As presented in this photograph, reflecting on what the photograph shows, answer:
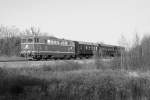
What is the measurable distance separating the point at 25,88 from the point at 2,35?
51494 mm

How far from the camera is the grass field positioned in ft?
43.2

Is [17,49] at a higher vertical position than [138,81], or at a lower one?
higher

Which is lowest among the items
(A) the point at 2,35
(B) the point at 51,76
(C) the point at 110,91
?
(C) the point at 110,91

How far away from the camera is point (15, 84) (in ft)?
46.6

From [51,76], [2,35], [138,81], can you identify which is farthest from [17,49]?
[138,81]

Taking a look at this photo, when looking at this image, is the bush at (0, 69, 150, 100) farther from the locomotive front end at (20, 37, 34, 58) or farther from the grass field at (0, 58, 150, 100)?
the locomotive front end at (20, 37, 34, 58)

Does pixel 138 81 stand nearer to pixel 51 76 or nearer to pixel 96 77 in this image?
pixel 96 77

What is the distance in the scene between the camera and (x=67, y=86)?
15.1m

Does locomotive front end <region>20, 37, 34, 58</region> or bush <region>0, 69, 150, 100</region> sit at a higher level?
locomotive front end <region>20, 37, 34, 58</region>

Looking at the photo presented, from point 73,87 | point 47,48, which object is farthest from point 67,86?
point 47,48

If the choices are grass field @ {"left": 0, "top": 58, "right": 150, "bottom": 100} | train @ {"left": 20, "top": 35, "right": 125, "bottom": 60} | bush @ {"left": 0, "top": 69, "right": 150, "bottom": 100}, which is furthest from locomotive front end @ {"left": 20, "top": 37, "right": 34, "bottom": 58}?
bush @ {"left": 0, "top": 69, "right": 150, "bottom": 100}

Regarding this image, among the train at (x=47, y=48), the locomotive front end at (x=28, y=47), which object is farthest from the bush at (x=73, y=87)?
the locomotive front end at (x=28, y=47)

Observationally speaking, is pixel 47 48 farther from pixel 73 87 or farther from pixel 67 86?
pixel 73 87

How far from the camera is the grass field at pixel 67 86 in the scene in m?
13.2
